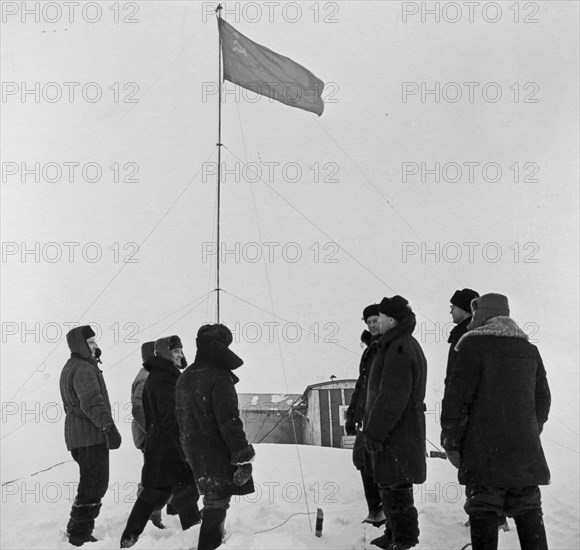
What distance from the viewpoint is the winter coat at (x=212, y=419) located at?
14.2ft

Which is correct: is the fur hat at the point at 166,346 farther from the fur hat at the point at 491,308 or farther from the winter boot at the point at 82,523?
the fur hat at the point at 491,308

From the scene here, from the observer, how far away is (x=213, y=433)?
4426mm

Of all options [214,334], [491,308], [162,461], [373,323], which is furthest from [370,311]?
[162,461]

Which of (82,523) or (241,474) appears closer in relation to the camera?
(241,474)

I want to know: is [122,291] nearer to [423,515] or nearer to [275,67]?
[275,67]

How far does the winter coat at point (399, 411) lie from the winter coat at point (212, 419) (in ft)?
2.97

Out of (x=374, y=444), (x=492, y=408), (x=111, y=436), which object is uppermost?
(x=492, y=408)

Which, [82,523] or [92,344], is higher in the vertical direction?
[92,344]

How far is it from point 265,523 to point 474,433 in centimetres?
240

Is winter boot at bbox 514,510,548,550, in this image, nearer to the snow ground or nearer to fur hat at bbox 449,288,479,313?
the snow ground

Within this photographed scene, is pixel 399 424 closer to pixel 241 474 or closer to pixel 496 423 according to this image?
pixel 496 423

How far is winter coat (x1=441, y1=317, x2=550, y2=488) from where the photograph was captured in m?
3.77

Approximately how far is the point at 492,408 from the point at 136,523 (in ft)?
8.86

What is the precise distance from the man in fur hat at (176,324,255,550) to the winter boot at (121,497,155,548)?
2.10 ft
